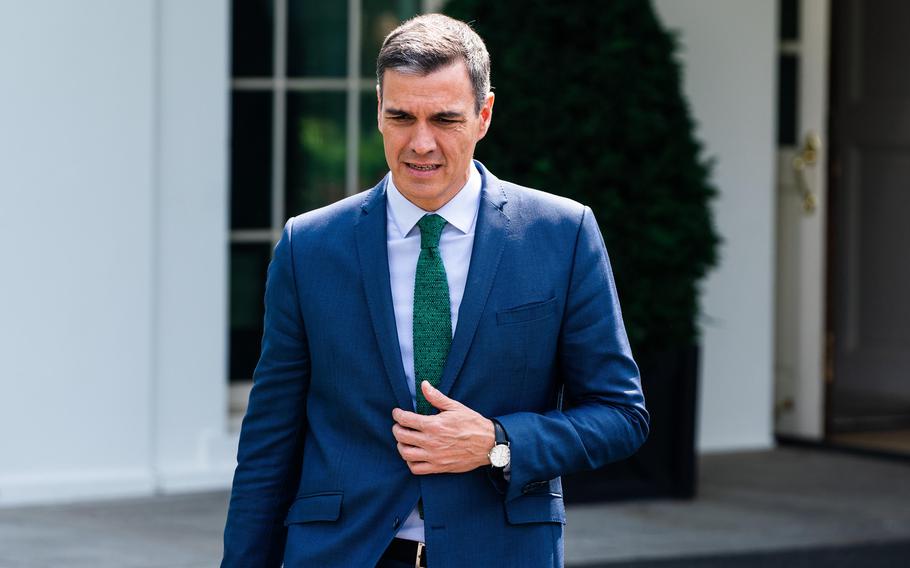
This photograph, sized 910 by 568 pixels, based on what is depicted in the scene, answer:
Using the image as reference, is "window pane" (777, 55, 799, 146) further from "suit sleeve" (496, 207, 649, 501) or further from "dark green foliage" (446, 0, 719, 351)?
"suit sleeve" (496, 207, 649, 501)

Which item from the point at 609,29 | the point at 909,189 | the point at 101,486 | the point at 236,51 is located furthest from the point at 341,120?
the point at 909,189

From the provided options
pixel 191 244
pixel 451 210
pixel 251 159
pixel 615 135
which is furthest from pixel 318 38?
pixel 451 210

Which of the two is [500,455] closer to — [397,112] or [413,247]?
[413,247]

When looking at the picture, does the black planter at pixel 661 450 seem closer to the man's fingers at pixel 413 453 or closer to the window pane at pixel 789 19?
the window pane at pixel 789 19

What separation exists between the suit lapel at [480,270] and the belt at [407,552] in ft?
0.84

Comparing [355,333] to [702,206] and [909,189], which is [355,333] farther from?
[909,189]

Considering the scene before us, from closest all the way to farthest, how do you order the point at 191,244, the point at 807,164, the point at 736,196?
the point at 191,244 < the point at 736,196 < the point at 807,164

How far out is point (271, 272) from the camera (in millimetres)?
2512

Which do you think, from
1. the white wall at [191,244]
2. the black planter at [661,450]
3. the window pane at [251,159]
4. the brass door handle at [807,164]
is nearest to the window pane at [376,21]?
the window pane at [251,159]

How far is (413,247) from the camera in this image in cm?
247

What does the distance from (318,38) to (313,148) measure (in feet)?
1.65

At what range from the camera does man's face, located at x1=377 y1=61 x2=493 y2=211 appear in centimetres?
230

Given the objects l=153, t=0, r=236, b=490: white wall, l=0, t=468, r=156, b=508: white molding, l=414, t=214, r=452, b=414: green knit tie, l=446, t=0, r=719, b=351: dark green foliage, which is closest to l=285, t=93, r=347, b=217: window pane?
l=153, t=0, r=236, b=490: white wall

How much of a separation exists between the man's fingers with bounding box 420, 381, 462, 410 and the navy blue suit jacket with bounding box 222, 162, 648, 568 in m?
0.04
